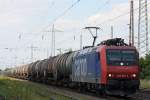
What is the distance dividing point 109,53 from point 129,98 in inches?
109

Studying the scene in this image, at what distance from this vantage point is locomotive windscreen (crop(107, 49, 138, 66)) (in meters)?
27.5

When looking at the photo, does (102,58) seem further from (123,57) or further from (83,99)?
(83,99)

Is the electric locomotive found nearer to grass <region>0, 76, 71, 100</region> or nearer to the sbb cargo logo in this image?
grass <region>0, 76, 71, 100</region>

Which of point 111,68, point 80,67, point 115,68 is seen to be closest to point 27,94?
point 111,68

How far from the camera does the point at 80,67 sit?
33.9 metres

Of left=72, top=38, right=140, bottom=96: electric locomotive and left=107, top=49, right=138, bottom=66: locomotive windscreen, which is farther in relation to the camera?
left=107, top=49, right=138, bottom=66: locomotive windscreen

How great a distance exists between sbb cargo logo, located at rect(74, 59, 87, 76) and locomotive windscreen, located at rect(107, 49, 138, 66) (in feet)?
14.9

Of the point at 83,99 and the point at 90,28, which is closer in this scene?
the point at 83,99

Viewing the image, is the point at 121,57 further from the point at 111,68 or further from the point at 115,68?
the point at 111,68

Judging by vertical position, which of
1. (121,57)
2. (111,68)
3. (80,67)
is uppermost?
(121,57)

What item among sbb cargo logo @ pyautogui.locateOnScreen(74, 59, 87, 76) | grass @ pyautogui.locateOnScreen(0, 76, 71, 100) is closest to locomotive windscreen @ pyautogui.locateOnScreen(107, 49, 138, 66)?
grass @ pyautogui.locateOnScreen(0, 76, 71, 100)

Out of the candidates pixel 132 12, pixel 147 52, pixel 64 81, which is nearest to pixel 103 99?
pixel 64 81

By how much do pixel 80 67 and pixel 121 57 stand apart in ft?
21.5

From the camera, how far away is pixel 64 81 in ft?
141
